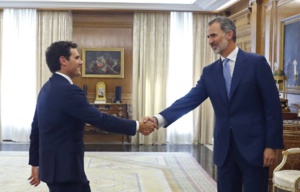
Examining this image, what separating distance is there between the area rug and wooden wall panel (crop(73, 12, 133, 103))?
7.02 ft

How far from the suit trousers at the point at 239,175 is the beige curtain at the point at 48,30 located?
7.54m

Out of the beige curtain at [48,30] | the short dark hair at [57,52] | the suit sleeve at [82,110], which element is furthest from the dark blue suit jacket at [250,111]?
the beige curtain at [48,30]

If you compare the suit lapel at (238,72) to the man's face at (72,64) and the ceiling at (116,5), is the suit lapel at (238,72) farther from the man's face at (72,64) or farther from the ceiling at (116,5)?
the ceiling at (116,5)

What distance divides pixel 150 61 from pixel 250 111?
7.23 metres

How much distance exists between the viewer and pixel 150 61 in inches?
399

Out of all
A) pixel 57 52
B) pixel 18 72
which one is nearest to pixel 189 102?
pixel 57 52

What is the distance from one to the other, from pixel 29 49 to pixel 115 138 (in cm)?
261

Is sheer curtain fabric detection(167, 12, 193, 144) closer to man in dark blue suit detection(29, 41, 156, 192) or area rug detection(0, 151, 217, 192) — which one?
area rug detection(0, 151, 217, 192)

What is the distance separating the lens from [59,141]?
111 inches

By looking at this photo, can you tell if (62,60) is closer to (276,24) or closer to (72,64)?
(72,64)

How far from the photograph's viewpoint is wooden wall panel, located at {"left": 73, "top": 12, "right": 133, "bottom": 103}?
10.3 metres

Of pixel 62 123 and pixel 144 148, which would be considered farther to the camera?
pixel 144 148

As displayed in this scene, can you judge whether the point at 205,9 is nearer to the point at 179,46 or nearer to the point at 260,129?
the point at 179,46

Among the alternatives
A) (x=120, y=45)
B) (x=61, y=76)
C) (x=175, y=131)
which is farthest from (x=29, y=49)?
(x=61, y=76)
